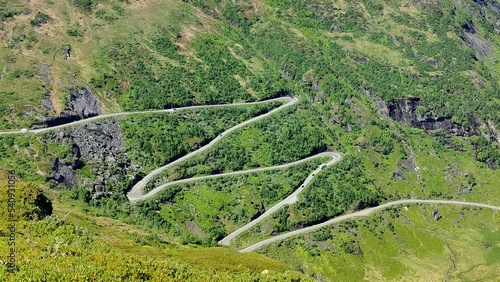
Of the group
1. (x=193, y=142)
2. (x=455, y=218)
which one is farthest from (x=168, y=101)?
(x=455, y=218)

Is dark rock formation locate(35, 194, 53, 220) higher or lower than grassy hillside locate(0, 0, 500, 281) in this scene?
higher

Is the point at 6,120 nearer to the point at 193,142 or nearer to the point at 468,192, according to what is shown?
the point at 193,142

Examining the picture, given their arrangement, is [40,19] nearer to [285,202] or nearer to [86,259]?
[285,202]

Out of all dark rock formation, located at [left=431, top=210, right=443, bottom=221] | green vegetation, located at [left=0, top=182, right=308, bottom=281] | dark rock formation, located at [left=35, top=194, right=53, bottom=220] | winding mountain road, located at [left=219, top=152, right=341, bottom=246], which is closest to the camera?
green vegetation, located at [left=0, top=182, right=308, bottom=281]

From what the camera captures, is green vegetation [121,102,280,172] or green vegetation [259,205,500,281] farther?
green vegetation [121,102,280,172]

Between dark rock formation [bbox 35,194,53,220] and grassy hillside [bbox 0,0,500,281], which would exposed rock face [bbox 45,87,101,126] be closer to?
grassy hillside [bbox 0,0,500,281]

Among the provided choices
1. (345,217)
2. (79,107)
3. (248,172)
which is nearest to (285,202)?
(248,172)

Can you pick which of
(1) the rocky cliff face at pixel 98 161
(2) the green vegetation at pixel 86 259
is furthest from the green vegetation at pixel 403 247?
(2) the green vegetation at pixel 86 259

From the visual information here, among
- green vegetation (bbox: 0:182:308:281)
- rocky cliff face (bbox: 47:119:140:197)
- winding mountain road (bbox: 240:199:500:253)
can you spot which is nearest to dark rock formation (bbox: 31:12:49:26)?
rocky cliff face (bbox: 47:119:140:197)
